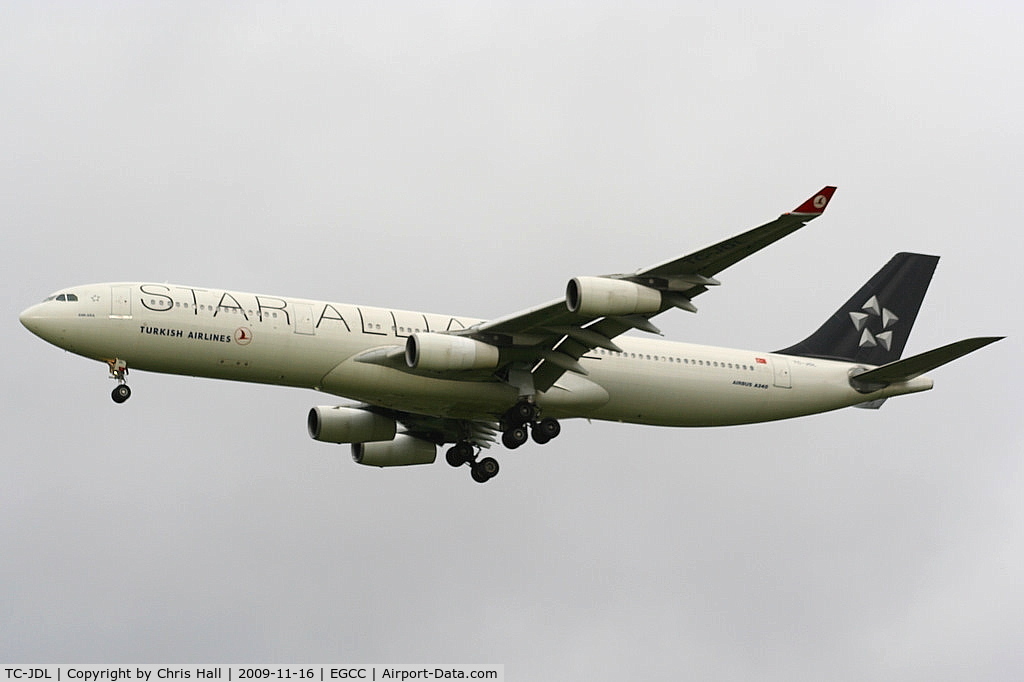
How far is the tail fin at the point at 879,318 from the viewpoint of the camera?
159 feet

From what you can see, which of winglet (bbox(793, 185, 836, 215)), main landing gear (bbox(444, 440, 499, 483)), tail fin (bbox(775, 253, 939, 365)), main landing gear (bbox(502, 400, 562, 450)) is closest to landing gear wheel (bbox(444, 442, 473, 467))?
main landing gear (bbox(444, 440, 499, 483))

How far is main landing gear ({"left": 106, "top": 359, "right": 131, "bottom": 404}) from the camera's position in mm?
39469

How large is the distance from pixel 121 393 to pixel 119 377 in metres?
0.51

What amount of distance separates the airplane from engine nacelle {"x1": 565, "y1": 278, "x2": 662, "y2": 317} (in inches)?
1.4

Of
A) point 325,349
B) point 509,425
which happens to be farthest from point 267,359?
point 509,425

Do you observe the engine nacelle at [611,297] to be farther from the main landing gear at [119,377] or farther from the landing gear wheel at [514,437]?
the main landing gear at [119,377]

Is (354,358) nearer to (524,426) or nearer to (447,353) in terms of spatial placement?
(447,353)

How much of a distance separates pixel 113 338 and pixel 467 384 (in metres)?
9.88

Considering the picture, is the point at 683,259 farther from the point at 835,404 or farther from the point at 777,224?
the point at 835,404

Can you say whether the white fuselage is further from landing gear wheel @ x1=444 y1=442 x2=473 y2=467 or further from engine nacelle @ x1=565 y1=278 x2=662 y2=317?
engine nacelle @ x1=565 y1=278 x2=662 y2=317

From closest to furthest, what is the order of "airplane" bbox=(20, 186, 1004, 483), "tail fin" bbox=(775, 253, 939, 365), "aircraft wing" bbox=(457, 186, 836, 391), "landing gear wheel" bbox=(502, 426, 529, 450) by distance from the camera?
1. "aircraft wing" bbox=(457, 186, 836, 391)
2. "airplane" bbox=(20, 186, 1004, 483)
3. "landing gear wheel" bbox=(502, 426, 529, 450)
4. "tail fin" bbox=(775, 253, 939, 365)

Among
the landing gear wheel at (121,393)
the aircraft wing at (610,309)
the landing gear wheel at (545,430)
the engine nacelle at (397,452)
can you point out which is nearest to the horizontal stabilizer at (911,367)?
the aircraft wing at (610,309)

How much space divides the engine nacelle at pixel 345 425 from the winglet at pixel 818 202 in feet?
57.3

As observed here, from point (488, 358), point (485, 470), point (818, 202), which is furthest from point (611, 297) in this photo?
point (485, 470)
